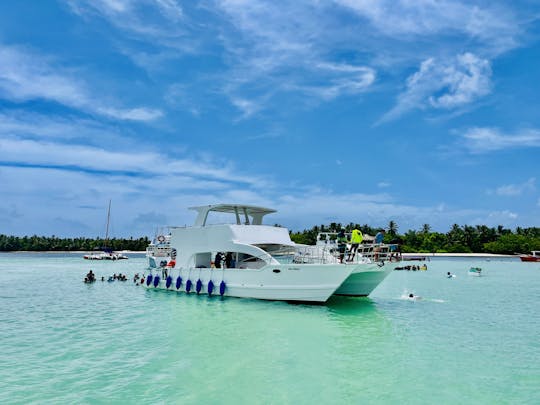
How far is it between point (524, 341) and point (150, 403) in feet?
41.7

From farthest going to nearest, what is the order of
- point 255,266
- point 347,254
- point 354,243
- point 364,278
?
point 255,266 → point 364,278 → point 347,254 → point 354,243

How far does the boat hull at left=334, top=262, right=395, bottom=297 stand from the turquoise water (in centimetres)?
108

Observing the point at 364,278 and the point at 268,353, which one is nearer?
the point at 268,353

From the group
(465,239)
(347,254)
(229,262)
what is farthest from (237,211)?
(465,239)

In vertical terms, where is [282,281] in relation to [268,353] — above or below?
above

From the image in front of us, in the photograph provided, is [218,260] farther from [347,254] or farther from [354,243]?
[354,243]

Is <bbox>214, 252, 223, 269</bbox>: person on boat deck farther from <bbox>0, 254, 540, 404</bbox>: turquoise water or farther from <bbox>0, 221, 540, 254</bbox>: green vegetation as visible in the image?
<bbox>0, 221, 540, 254</bbox>: green vegetation

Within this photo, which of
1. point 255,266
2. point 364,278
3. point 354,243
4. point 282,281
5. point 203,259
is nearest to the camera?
point 354,243

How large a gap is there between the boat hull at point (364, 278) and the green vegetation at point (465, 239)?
88.7 meters

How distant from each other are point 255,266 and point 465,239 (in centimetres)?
11250

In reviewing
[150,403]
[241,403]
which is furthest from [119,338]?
[241,403]

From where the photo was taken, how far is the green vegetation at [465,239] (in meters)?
114

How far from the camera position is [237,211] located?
25.2 m

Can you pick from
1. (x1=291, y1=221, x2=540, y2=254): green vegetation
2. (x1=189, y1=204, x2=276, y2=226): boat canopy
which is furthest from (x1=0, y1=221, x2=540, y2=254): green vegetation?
(x1=189, y1=204, x2=276, y2=226): boat canopy
